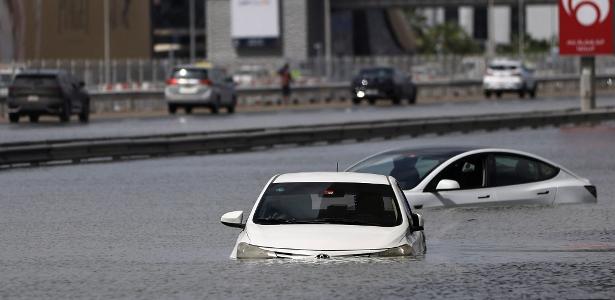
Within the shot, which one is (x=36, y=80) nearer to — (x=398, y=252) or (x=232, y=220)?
(x=232, y=220)

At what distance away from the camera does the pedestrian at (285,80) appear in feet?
218

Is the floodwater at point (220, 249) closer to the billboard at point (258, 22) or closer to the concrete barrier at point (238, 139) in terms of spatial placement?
the concrete barrier at point (238, 139)

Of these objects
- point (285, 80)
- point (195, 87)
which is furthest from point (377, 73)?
point (195, 87)

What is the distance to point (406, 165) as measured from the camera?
65.9ft

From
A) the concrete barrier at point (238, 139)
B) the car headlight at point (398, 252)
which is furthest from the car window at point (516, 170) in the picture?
the concrete barrier at point (238, 139)

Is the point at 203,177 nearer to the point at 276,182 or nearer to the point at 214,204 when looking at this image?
the point at 214,204

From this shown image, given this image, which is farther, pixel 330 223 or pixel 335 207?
pixel 335 207

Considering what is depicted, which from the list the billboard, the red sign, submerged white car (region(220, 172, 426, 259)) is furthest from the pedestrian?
submerged white car (region(220, 172, 426, 259))

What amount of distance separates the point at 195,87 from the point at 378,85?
1290 centimetres

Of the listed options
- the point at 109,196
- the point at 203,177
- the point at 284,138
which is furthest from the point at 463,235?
the point at 284,138

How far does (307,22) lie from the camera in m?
121

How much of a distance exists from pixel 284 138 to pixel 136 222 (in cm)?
1921

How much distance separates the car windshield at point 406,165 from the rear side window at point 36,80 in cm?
3031

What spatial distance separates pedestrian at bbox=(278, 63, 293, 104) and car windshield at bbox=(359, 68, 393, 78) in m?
3.18
